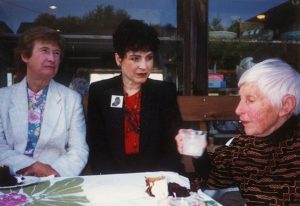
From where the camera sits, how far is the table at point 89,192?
167 cm

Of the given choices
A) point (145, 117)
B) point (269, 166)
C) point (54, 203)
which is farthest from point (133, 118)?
point (54, 203)

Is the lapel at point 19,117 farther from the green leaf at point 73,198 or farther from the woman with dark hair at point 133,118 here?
the green leaf at point 73,198

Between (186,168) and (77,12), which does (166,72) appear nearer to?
(77,12)

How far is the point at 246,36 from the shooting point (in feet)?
15.5

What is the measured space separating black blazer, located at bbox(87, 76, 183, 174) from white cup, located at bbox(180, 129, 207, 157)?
0.87 metres

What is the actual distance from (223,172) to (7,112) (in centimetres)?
154

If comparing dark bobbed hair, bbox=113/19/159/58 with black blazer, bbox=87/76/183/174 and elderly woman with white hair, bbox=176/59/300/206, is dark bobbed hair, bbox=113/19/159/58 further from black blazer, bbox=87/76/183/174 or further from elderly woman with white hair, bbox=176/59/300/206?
elderly woman with white hair, bbox=176/59/300/206

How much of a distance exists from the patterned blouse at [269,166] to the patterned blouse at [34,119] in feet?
4.32

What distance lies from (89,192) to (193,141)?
0.54m

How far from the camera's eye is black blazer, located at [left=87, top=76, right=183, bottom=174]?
9.11ft

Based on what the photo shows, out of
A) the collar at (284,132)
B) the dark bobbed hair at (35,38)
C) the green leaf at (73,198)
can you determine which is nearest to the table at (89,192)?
the green leaf at (73,198)

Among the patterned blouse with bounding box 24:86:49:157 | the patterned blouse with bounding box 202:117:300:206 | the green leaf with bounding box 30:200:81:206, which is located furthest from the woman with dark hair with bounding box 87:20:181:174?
the green leaf with bounding box 30:200:81:206

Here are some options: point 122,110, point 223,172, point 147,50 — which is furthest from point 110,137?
Result: point 223,172

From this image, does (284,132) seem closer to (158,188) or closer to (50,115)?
(158,188)
